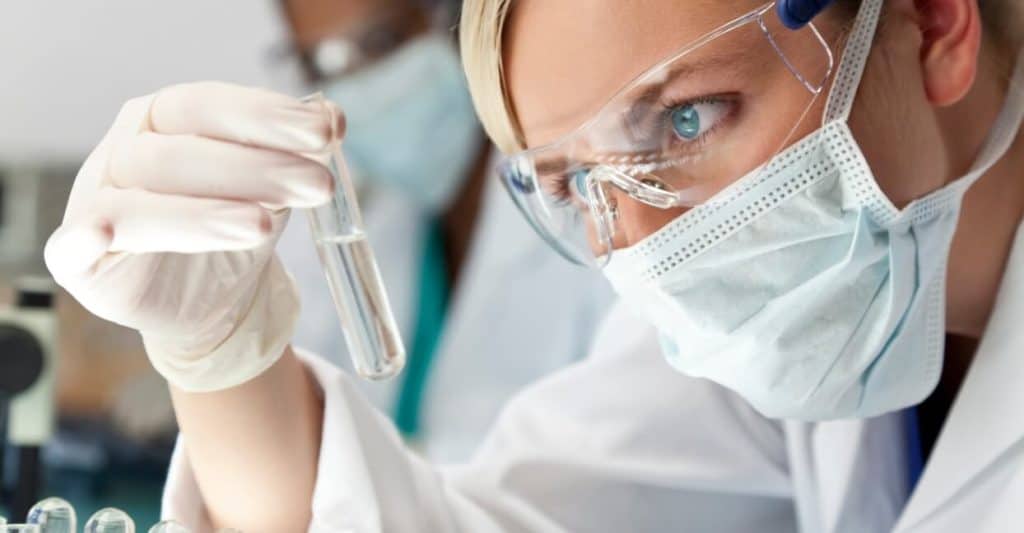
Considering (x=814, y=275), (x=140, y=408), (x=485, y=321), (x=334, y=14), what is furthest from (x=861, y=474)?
(x=334, y=14)

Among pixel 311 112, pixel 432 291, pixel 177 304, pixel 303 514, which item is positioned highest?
pixel 311 112

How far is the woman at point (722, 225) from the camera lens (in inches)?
48.6

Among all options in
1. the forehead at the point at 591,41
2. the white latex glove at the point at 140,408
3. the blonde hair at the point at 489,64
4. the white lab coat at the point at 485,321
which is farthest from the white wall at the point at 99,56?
the forehead at the point at 591,41

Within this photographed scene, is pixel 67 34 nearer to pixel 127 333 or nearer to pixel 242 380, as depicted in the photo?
pixel 127 333

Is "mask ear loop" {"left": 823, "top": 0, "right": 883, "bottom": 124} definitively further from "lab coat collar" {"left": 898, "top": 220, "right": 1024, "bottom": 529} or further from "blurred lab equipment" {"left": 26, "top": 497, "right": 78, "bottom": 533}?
"blurred lab equipment" {"left": 26, "top": 497, "right": 78, "bottom": 533}

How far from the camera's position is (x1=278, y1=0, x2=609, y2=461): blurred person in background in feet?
9.30

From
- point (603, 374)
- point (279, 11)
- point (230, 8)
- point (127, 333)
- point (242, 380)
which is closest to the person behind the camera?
point (242, 380)

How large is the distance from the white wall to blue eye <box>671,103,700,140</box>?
2.08 metres

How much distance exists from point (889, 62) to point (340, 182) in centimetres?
56

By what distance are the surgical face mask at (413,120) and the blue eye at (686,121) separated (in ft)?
5.64

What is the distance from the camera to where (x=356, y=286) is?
3.86 feet

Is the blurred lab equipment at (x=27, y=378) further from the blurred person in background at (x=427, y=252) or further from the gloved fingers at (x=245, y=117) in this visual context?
the blurred person in background at (x=427, y=252)

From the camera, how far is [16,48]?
321 centimetres

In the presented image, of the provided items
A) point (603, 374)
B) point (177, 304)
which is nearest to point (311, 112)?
point (177, 304)
